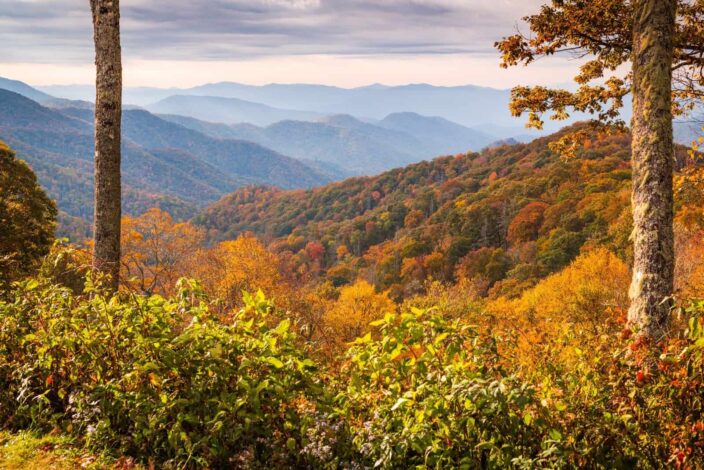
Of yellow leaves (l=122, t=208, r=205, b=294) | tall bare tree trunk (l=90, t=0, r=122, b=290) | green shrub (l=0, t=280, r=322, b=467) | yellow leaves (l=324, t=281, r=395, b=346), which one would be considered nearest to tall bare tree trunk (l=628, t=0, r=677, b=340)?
green shrub (l=0, t=280, r=322, b=467)

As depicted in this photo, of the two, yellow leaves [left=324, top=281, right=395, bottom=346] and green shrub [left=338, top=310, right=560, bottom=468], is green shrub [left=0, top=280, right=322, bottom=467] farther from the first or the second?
yellow leaves [left=324, top=281, right=395, bottom=346]

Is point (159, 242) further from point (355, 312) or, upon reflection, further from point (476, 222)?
point (476, 222)

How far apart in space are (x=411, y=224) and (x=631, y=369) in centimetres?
10051

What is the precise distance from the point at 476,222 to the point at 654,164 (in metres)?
76.8

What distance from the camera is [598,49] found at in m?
7.96

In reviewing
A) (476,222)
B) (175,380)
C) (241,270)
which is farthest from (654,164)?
(476,222)

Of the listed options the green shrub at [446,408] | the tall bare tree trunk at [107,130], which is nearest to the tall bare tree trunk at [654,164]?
the green shrub at [446,408]

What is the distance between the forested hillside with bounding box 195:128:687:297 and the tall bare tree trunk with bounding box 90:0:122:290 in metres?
32.1

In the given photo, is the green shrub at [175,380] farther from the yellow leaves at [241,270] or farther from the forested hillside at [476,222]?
the forested hillside at [476,222]

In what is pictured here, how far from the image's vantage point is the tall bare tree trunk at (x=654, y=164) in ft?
18.7

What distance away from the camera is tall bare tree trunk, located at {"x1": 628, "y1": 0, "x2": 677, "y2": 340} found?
5.69m

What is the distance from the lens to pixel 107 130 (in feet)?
21.9

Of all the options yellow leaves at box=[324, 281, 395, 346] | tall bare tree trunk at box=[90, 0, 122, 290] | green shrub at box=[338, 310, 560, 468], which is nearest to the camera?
green shrub at box=[338, 310, 560, 468]

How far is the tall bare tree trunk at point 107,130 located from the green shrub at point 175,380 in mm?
2098
